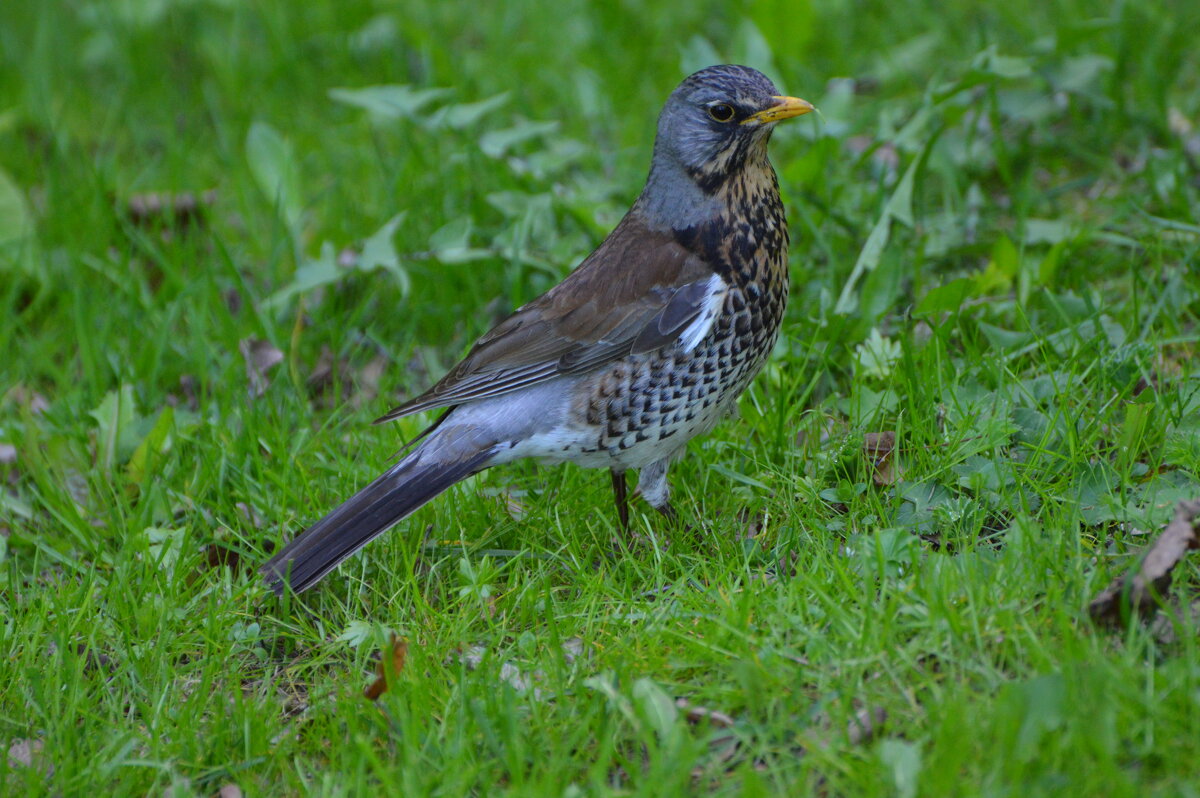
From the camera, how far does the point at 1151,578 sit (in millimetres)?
2607

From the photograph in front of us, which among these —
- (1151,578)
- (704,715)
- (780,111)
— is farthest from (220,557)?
(1151,578)

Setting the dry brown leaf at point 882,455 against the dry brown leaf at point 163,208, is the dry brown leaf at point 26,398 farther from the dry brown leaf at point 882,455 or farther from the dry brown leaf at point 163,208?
the dry brown leaf at point 882,455

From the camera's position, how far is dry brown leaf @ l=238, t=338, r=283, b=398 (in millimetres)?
4508

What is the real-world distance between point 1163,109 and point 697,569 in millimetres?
3030

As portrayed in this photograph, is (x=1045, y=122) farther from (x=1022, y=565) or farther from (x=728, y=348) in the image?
(x=1022, y=565)

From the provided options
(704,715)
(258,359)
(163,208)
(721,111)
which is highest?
(721,111)

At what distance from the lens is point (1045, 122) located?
17.0ft

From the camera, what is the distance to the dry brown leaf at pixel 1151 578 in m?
2.59

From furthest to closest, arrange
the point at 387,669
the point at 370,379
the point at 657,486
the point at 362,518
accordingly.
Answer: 1. the point at 370,379
2. the point at 657,486
3. the point at 362,518
4. the point at 387,669

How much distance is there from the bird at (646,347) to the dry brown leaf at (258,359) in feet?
3.54

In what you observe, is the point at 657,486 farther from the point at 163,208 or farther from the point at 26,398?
the point at 163,208

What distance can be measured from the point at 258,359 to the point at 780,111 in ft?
7.48

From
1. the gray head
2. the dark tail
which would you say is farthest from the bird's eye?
the dark tail

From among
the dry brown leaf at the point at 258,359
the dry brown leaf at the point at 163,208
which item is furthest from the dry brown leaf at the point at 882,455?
the dry brown leaf at the point at 163,208
